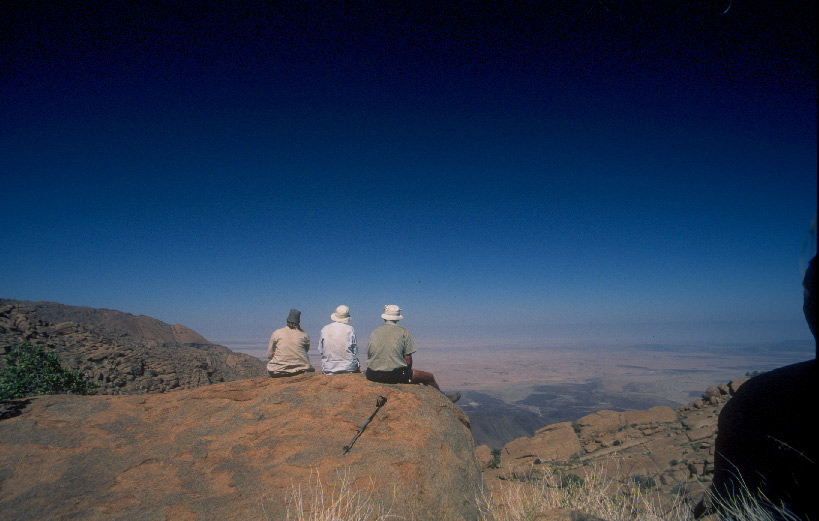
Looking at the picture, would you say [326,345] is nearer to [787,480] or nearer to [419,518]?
[419,518]

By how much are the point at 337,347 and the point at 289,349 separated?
1.25m

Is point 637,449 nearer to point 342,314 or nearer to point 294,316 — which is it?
point 342,314

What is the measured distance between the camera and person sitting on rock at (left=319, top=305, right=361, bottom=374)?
6727 mm

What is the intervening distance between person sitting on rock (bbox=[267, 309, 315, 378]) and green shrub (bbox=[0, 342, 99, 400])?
5.20 m

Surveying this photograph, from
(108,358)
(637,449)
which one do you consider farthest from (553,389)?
(108,358)

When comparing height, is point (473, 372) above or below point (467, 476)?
below

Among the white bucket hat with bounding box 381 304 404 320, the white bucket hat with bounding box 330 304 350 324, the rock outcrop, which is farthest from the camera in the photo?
the rock outcrop

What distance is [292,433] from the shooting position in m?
4.82

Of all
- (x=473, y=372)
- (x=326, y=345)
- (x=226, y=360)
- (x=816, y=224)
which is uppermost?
(x=816, y=224)

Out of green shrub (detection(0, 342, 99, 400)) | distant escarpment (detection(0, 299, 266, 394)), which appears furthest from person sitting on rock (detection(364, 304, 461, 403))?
distant escarpment (detection(0, 299, 266, 394))

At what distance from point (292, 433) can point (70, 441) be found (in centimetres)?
285

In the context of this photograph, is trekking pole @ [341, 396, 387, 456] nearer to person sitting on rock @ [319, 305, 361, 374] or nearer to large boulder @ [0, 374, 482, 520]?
large boulder @ [0, 374, 482, 520]

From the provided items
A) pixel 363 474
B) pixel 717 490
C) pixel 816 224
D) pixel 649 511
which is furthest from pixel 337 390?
pixel 816 224

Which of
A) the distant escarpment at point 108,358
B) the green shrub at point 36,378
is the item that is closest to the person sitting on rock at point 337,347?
the green shrub at point 36,378
